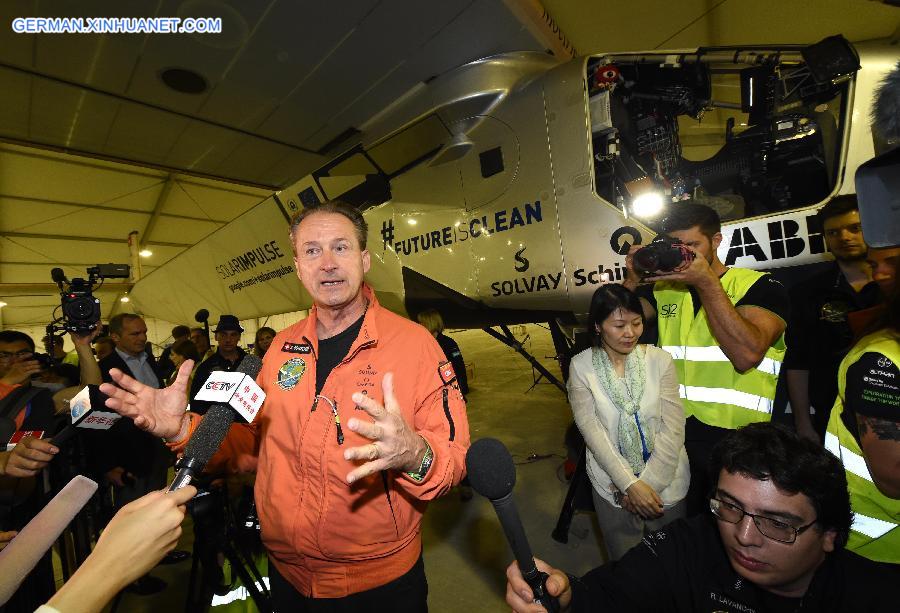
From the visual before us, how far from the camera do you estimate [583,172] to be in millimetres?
2986

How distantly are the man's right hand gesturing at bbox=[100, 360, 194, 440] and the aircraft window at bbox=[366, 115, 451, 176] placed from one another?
346 cm

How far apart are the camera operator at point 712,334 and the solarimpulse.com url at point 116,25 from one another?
476 centimetres

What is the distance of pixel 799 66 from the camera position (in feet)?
9.39

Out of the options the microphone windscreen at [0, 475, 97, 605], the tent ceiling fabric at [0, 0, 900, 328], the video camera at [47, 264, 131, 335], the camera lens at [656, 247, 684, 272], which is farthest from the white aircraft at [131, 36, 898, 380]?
the microphone windscreen at [0, 475, 97, 605]

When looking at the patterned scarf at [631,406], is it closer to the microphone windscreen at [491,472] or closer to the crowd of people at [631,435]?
the crowd of people at [631,435]

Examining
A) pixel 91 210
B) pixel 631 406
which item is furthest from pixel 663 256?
pixel 91 210

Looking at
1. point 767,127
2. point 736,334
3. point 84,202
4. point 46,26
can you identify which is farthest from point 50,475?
point 84,202

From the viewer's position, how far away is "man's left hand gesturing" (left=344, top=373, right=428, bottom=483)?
3.07ft

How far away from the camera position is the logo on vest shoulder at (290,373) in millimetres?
1532

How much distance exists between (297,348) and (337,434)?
1.57ft

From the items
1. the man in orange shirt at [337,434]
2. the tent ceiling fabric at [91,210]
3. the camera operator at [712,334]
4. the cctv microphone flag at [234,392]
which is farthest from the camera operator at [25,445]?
the tent ceiling fabric at [91,210]

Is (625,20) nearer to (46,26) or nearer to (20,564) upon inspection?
(46,26)

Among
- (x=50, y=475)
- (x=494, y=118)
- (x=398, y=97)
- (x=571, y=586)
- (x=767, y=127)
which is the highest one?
(x=398, y=97)

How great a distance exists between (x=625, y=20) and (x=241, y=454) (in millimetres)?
7762
